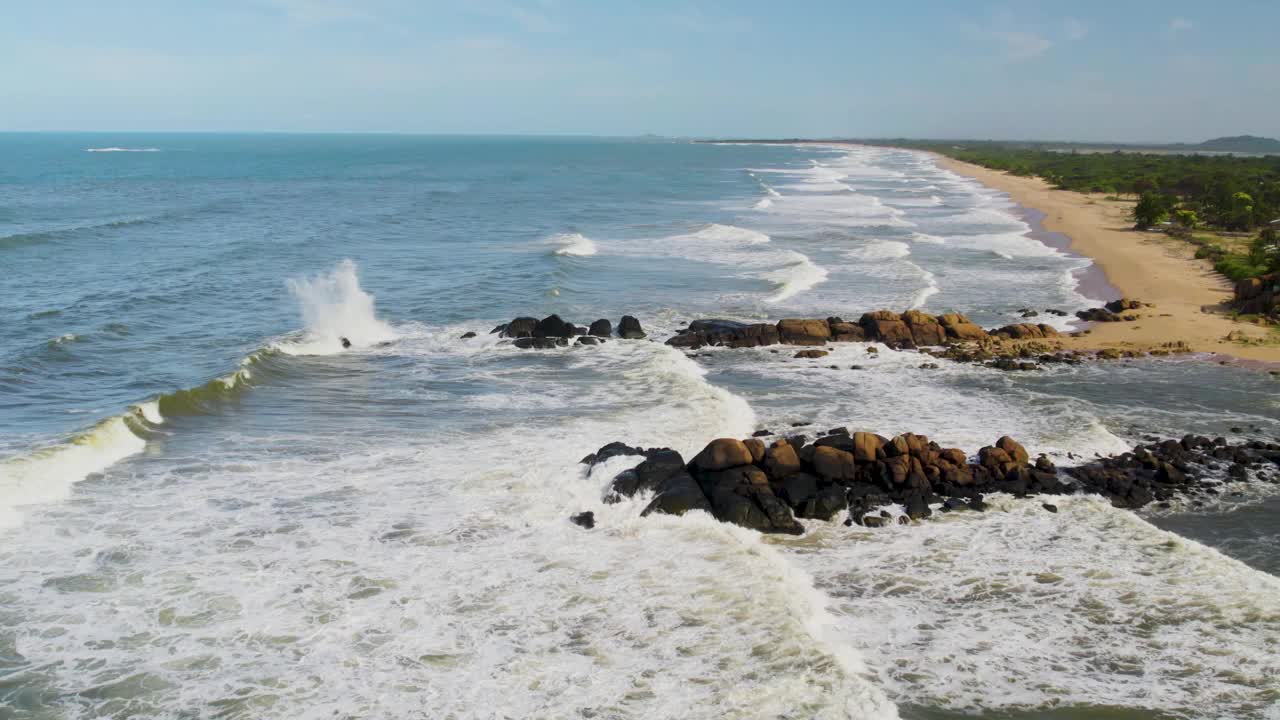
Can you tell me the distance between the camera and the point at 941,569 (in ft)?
51.1

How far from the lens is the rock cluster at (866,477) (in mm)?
→ 17750

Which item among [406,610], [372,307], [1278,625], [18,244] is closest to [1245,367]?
[1278,625]

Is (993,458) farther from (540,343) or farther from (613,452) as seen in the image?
(540,343)

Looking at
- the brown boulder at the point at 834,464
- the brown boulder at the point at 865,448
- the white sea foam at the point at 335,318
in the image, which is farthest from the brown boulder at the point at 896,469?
the white sea foam at the point at 335,318

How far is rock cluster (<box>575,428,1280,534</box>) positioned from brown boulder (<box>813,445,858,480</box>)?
0.02 m

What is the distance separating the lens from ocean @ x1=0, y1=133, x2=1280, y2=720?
1249 centimetres

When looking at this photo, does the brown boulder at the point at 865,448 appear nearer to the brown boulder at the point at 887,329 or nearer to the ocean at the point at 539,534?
the ocean at the point at 539,534

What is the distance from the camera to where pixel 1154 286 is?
3928 cm

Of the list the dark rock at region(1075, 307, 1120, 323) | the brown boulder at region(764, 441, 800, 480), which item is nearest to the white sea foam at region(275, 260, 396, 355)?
the brown boulder at region(764, 441, 800, 480)

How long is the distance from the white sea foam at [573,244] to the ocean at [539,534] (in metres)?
10.2

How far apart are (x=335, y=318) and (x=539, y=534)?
65.4 feet

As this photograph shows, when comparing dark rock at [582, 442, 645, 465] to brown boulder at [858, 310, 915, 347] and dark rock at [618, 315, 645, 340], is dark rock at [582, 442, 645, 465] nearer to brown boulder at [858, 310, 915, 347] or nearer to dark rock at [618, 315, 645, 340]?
dark rock at [618, 315, 645, 340]

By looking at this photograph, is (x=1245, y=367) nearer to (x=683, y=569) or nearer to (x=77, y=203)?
(x=683, y=569)

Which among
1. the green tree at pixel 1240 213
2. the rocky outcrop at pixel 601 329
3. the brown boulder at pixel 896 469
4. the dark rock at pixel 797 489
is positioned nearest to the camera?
the dark rock at pixel 797 489
